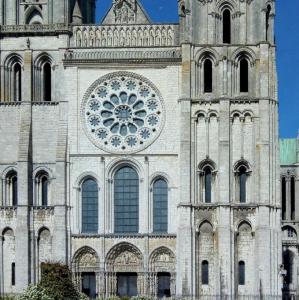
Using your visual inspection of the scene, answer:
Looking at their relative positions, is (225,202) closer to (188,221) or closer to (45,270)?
(188,221)

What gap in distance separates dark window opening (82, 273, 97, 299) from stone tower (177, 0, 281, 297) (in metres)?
5.15

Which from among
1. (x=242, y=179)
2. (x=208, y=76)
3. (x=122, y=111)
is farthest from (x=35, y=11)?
(x=242, y=179)

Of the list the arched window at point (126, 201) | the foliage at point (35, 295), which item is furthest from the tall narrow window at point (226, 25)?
the foliage at point (35, 295)

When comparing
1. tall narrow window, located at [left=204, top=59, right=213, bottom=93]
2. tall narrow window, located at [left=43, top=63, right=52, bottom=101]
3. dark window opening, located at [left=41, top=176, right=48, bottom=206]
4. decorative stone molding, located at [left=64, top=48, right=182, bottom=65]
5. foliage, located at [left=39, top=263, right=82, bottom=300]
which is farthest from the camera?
tall narrow window, located at [left=43, top=63, right=52, bottom=101]

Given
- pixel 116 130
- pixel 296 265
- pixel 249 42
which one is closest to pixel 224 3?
pixel 249 42

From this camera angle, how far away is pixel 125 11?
6431 centimetres

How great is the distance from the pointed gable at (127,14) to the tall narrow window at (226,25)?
14.3 feet

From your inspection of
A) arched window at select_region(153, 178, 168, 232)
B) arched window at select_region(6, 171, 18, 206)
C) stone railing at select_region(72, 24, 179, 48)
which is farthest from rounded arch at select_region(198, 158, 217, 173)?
arched window at select_region(6, 171, 18, 206)

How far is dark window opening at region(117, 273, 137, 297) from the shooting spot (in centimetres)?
6281

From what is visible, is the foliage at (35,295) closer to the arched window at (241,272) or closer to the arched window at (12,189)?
the arched window at (12,189)

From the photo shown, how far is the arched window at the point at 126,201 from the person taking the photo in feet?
206

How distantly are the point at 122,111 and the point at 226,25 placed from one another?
7.77 metres

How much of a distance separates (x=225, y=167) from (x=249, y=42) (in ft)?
23.8

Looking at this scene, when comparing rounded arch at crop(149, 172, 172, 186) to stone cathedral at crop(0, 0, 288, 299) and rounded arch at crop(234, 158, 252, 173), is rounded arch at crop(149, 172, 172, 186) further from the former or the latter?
rounded arch at crop(234, 158, 252, 173)
